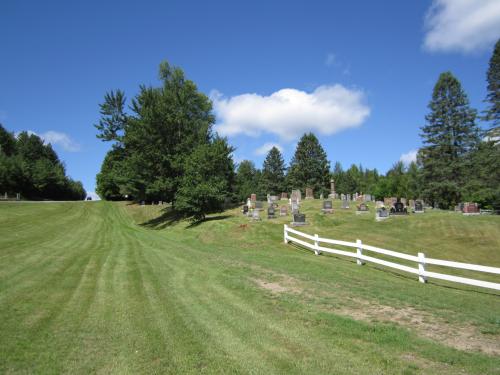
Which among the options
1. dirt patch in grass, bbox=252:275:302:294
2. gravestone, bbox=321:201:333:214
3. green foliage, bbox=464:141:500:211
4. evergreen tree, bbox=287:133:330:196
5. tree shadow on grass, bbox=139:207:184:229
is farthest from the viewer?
evergreen tree, bbox=287:133:330:196

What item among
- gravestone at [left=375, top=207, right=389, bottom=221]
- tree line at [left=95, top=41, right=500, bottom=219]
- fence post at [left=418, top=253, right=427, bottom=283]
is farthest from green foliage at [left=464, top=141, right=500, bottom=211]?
fence post at [left=418, top=253, right=427, bottom=283]

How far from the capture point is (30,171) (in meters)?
71.5

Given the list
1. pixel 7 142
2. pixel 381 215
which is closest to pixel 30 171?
pixel 7 142

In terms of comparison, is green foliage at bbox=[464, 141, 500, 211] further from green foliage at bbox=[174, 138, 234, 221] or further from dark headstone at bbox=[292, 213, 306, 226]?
green foliage at bbox=[174, 138, 234, 221]

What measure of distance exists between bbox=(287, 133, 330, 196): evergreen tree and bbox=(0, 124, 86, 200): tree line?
5249 cm

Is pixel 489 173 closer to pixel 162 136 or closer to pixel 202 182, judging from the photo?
pixel 202 182

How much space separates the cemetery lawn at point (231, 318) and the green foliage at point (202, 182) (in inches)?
655

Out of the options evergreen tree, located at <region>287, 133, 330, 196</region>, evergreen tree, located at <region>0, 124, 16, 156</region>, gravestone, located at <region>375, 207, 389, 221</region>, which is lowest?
gravestone, located at <region>375, 207, 389, 221</region>

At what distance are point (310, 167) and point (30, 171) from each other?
5791 cm

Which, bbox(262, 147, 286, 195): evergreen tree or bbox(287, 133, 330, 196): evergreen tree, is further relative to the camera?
bbox(262, 147, 286, 195): evergreen tree

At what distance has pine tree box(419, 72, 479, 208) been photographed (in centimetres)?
4806

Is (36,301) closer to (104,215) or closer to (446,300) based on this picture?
(446,300)

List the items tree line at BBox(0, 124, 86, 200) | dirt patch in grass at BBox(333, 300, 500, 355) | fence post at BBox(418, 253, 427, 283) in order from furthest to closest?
tree line at BBox(0, 124, 86, 200) → fence post at BBox(418, 253, 427, 283) → dirt patch in grass at BBox(333, 300, 500, 355)

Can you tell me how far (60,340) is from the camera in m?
6.03
